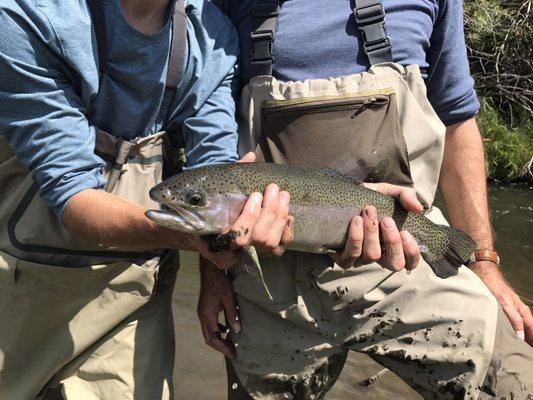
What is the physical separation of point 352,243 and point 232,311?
27.3 inches

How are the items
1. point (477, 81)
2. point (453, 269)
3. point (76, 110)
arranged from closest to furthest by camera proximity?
point (76, 110) → point (453, 269) → point (477, 81)

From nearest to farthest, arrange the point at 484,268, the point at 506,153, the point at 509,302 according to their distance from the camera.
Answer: the point at 509,302 < the point at 484,268 < the point at 506,153

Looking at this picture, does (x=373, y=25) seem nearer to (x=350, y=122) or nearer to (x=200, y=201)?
(x=350, y=122)

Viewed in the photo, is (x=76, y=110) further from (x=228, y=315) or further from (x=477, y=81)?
(x=477, y=81)

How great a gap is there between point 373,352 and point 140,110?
56.5 inches

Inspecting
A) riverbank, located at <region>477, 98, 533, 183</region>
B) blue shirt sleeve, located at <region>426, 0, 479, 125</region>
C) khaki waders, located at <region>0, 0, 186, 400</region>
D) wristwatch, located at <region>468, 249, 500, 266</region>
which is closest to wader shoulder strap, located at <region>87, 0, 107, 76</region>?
khaki waders, located at <region>0, 0, 186, 400</region>

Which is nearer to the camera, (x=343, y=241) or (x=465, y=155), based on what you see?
(x=343, y=241)

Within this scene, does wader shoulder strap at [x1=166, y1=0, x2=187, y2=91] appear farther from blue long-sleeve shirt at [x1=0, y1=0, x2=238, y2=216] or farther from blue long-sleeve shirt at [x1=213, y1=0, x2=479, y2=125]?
blue long-sleeve shirt at [x1=213, y1=0, x2=479, y2=125]

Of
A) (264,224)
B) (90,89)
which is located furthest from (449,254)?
(90,89)

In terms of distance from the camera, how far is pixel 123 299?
9.45 ft

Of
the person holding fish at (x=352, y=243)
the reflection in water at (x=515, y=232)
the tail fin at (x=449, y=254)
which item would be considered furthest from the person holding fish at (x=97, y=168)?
the reflection in water at (x=515, y=232)

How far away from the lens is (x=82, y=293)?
9.28ft

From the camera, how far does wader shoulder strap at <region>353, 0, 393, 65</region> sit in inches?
108

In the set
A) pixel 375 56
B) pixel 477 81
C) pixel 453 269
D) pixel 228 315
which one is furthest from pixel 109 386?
pixel 477 81
